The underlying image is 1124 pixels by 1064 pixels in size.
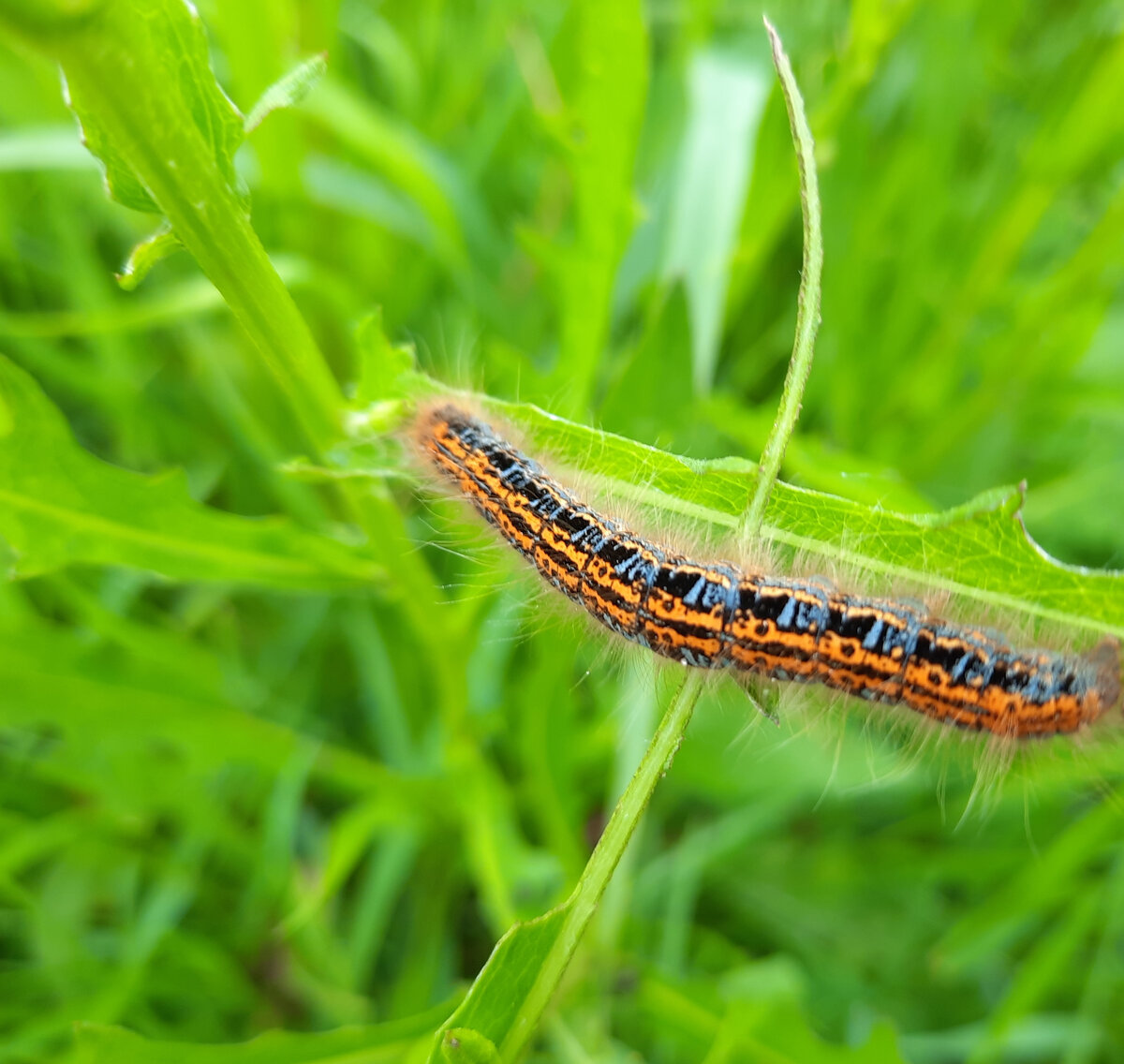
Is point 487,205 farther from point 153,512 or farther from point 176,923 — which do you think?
point 176,923

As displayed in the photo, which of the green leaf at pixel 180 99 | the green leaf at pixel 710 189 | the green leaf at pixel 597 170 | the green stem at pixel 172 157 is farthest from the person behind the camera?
the green leaf at pixel 710 189

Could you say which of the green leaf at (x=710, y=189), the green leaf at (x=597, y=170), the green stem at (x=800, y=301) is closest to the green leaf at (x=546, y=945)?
the green stem at (x=800, y=301)

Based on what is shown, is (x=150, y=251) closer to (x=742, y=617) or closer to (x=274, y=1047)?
(x=742, y=617)

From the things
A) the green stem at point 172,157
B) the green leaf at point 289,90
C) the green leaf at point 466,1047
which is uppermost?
the green leaf at point 289,90

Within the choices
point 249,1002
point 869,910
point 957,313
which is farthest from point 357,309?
point 869,910

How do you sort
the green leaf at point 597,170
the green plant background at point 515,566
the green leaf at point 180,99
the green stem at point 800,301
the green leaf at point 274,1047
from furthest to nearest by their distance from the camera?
the green plant background at point 515,566
the green leaf at point 597,170
the green leaf at point 274,1047
the green stem at point 800,301
the green leaf at point 180,99

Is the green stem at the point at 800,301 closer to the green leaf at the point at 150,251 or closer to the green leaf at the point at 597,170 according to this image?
the green leaf at the point at 597,170

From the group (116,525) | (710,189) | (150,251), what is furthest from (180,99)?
(710,189)

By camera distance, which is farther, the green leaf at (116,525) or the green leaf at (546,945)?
the green leaf at (116,525)

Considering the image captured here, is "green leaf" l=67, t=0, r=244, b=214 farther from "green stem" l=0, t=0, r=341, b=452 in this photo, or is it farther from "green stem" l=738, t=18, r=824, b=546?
"green stem" l=738, t=18, r=824, b=546
